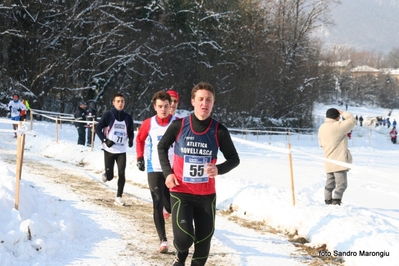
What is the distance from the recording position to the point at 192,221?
449 cm

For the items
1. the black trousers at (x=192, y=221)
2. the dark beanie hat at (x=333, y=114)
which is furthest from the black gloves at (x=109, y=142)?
the black trousers at (x=192, y=221)

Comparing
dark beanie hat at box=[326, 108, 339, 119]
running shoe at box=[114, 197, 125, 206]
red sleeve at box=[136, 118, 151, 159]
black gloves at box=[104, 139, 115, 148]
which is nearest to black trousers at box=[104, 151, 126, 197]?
running shoe at box=[114, 197, 125, 206]

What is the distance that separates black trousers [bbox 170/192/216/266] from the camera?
14.6ft

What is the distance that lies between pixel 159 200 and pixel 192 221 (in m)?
1.53

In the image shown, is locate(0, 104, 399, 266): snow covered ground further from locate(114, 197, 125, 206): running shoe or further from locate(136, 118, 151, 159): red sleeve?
locate(136, 118, 151, 159): red sleeve

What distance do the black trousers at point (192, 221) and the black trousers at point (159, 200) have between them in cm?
129

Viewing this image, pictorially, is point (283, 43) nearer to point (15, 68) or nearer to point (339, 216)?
point (15, 68)

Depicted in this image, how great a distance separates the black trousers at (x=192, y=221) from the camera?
4445 mm

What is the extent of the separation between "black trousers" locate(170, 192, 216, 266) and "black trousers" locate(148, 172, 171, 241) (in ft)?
4.23

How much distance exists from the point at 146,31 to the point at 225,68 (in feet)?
29.2

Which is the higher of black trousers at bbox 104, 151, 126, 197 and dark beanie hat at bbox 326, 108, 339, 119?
dark beanie hat at bbox 326, 108, 339, 119

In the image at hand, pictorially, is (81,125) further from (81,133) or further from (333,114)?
(333,114)

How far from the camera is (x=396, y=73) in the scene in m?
159

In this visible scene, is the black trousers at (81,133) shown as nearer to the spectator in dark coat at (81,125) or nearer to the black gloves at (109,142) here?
Result: the spectator in dark coat at (81,125)
